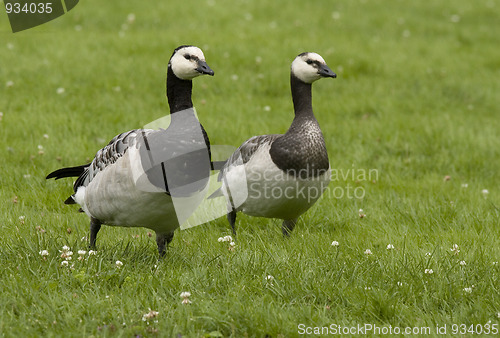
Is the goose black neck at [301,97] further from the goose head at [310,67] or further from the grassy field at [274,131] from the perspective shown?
the grassy field at [274,131]

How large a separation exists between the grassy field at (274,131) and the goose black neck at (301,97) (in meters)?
1.33

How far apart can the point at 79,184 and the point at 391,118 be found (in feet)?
21.1

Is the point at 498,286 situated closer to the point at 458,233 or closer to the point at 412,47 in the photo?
the point at 458,233

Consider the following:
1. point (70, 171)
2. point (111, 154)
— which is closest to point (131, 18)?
point (70, 171)

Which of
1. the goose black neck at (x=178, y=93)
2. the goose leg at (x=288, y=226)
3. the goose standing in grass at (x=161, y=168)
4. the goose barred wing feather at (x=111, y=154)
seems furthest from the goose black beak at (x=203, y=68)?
the goose leg at (x=288, y=226)

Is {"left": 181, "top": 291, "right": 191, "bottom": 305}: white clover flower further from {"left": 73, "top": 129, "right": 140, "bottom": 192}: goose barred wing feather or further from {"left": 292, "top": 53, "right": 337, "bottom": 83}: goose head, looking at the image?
{"left": 292, "top": 53, "right": 337, "bottom": 83}: goose head

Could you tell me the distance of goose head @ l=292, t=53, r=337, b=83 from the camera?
6.45m

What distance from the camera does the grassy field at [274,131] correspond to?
14.6ft

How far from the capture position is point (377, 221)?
23.0 feet

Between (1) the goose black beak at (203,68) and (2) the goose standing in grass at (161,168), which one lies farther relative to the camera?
(1) the goose black beak at (203,68)

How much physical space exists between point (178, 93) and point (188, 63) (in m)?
0.30

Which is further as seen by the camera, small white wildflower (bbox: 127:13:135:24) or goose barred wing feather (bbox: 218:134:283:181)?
small white wildflower (bbox: 127:13:135:24)

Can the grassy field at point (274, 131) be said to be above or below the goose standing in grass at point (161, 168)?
below

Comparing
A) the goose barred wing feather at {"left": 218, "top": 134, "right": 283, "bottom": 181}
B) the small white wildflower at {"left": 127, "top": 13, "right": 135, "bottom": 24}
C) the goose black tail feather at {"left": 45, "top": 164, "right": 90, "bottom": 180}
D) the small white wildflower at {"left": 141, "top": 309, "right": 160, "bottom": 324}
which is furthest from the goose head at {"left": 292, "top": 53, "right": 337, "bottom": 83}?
the small white wildflower at {"left": 127, "top": 13, "right": 135, "bottom": 24}
